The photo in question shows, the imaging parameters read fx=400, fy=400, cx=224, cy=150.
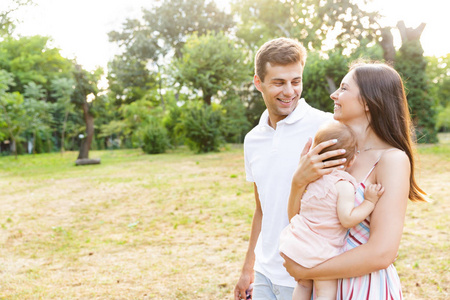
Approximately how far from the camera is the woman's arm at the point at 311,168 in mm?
1558

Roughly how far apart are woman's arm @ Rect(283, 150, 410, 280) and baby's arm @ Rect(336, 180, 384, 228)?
0.03 metres

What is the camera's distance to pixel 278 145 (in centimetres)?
218

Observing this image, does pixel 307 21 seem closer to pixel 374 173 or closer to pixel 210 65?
pixel 210 65

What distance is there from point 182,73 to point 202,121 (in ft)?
9.95

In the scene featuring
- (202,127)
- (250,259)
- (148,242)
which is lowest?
(148,242)

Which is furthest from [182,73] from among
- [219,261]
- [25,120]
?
[219,261]

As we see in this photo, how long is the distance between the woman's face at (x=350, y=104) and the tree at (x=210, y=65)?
2156 cm

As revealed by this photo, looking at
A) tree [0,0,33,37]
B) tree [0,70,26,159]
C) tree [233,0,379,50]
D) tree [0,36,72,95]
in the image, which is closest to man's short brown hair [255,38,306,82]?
tree [0,0,33,37]

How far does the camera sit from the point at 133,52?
38094 mm

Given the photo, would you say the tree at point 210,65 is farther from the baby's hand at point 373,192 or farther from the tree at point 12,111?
the baby's hand at point 373,192

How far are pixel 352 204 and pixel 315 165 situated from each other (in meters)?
0.21

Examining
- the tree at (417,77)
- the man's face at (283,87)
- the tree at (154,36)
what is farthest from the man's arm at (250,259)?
the tree at (154,36)

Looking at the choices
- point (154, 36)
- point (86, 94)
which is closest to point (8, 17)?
point (86, 94)

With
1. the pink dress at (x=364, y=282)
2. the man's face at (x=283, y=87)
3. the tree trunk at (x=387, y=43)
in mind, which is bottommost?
the pink dress at (x=364, y=282)
